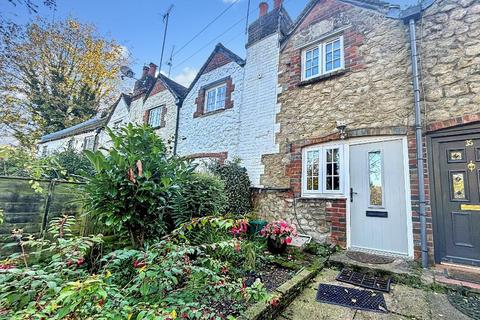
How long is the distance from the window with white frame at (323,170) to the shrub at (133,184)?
358 cm

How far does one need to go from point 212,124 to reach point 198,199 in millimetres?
5030

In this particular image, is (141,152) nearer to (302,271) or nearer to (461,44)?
(302,271)

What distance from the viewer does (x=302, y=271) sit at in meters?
3.47

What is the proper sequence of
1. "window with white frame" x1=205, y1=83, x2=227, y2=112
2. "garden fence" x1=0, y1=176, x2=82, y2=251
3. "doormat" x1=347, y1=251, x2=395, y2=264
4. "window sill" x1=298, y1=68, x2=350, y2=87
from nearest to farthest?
"garden fence" x1=0, y1=176, x2=82, y2=251 → "doormat" x1=347, y1=251, x2=395, y2=264 → "window sill" x1=298, y1=68, x2=350, y2=87 → "window with white frame" x1=205, y1=83, x2=227, y2=112

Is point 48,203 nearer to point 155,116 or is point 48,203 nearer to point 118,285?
point 118,285

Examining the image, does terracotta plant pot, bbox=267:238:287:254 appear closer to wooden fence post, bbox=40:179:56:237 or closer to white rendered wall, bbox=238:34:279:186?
white rendered wall, bbox=238:34:279:186

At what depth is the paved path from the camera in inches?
98.2

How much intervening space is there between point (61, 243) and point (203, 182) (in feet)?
7.99

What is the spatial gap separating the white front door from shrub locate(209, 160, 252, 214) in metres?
2.62

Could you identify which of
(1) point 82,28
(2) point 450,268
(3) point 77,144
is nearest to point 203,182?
(2) point 450,268

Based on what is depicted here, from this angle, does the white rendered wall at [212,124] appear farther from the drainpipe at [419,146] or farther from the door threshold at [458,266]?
the door threshold at [458,266]

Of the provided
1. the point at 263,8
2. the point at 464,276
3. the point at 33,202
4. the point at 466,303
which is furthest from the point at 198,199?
the point at 263,8

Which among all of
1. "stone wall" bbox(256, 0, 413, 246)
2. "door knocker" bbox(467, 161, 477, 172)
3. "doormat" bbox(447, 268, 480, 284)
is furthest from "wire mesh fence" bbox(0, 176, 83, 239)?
"door knocker" bbox(467, 161, 477, 172)

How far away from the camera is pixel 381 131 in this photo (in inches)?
182
